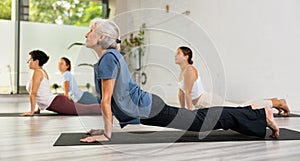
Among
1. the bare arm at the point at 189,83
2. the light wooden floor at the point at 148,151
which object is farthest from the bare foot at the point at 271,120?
the bare arm at the point at 189,83

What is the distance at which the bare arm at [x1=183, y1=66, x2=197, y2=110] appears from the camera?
3.35 m

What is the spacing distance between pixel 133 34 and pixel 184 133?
493 centimetres

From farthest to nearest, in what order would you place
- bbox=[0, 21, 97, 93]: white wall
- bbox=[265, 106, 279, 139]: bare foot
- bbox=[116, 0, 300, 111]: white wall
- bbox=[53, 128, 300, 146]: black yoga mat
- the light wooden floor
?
1. bbox=[0, 21, 97, 93]: white wall
2. bbox=[116, 0, 300, 111]: white wall
3. bbox=[265, 106, 279, 139]: bare foot
4. bbox=[53, 128, 300, 146]: black yoga mat
5. the light wooden floor

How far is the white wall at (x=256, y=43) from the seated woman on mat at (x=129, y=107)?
7.02 feet

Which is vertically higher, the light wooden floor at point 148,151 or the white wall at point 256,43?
the white wall at point 256,43

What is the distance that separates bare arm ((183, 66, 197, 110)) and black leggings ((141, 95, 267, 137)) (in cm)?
132

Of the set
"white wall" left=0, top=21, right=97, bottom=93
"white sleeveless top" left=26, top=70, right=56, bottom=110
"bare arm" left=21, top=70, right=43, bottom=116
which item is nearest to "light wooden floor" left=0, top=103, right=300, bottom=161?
"bare arm" left=21, top=70, right=43, bottom=116

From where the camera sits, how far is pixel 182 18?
223 inches

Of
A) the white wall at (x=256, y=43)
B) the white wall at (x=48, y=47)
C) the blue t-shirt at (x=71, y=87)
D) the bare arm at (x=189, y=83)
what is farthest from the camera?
the white wall at (x=48, y=47)

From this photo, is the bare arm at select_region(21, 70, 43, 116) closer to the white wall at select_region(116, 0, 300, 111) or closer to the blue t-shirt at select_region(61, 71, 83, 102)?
the blue t-shirt at select_region(61, 71, 83, 102)

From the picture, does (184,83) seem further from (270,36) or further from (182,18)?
(182,18)

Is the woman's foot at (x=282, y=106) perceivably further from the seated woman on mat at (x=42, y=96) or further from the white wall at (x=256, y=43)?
the seated woman on mat at (x=42, y=96)

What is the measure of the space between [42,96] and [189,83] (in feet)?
4.62

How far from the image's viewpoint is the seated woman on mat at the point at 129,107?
5.75 ft
